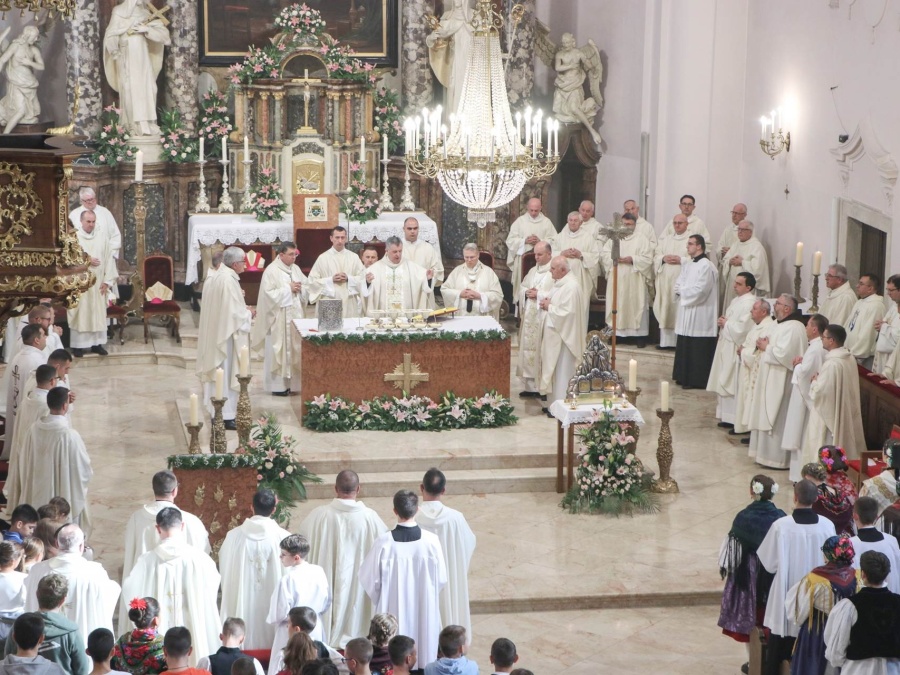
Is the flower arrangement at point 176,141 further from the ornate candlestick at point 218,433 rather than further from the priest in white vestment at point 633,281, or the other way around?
the ornate candlestick at point 218,433

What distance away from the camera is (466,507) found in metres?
13.8

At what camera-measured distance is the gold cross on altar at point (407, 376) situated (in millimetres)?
14984

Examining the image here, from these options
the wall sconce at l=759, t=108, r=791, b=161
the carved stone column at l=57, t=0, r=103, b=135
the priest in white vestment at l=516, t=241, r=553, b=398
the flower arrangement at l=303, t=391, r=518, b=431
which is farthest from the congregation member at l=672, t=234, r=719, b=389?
the carved stone column at l=57, t=0, r=103, b=135

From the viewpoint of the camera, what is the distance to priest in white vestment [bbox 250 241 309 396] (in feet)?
53.3

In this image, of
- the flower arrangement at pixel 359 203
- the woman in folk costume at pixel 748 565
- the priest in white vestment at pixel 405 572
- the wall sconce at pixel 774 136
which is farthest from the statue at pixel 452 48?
the priest in white vestment at pixel 405 572

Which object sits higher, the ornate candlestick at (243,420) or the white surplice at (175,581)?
the ornate candlestick at (243,420)

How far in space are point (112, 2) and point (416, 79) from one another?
4.27 m

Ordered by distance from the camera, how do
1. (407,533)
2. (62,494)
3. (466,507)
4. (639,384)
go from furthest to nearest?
(639,384), (466,507), (62,494), (407,533)

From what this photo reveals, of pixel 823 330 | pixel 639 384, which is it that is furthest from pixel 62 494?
pixel 639 384

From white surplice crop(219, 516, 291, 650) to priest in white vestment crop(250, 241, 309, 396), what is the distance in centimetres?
634

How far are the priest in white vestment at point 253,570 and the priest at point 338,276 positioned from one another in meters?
6.69

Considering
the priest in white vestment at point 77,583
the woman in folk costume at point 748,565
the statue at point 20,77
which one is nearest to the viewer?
the priest in white vestment at point 77,583

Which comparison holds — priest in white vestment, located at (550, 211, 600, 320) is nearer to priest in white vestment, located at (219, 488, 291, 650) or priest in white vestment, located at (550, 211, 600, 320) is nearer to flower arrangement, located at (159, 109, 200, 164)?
flower arrangement, located at (159, 109, 200, 164)

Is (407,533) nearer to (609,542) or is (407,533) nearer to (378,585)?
(378,585)
